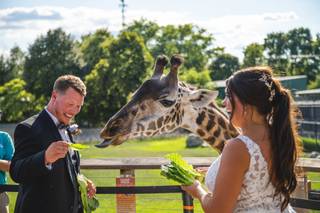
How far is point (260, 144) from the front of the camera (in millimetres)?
2498

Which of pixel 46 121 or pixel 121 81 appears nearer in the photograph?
pixel 46 121

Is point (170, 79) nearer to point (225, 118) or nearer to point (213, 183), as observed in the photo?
point (225, 118)

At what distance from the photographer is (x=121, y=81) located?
4022 centimetres

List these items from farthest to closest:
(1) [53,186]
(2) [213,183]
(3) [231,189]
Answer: (1) [53,186], (2) [213,183], (3) [231,189]

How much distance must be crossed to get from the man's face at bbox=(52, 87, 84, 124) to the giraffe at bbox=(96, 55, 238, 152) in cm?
97

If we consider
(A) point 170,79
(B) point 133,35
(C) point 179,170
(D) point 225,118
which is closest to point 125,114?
(A) point 170,79

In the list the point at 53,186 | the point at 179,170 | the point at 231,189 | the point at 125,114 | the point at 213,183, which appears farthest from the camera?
the point at 125,114

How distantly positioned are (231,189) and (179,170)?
56 cm

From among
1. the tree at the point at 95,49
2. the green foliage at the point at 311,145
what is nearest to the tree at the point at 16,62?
the tree at the point at 95,49

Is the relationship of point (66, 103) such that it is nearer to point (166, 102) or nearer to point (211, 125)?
point (166, 102)

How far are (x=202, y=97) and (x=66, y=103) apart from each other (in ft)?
4.62

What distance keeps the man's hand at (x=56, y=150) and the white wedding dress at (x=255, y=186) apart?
89 centimetres

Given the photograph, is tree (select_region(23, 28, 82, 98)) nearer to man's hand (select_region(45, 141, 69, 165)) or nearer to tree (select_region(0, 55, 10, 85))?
tree (select_region(0, 55, 10, 85))

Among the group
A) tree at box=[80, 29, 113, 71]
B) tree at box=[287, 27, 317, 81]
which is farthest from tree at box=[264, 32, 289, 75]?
tree at box=[80, 29, 113, 71]
